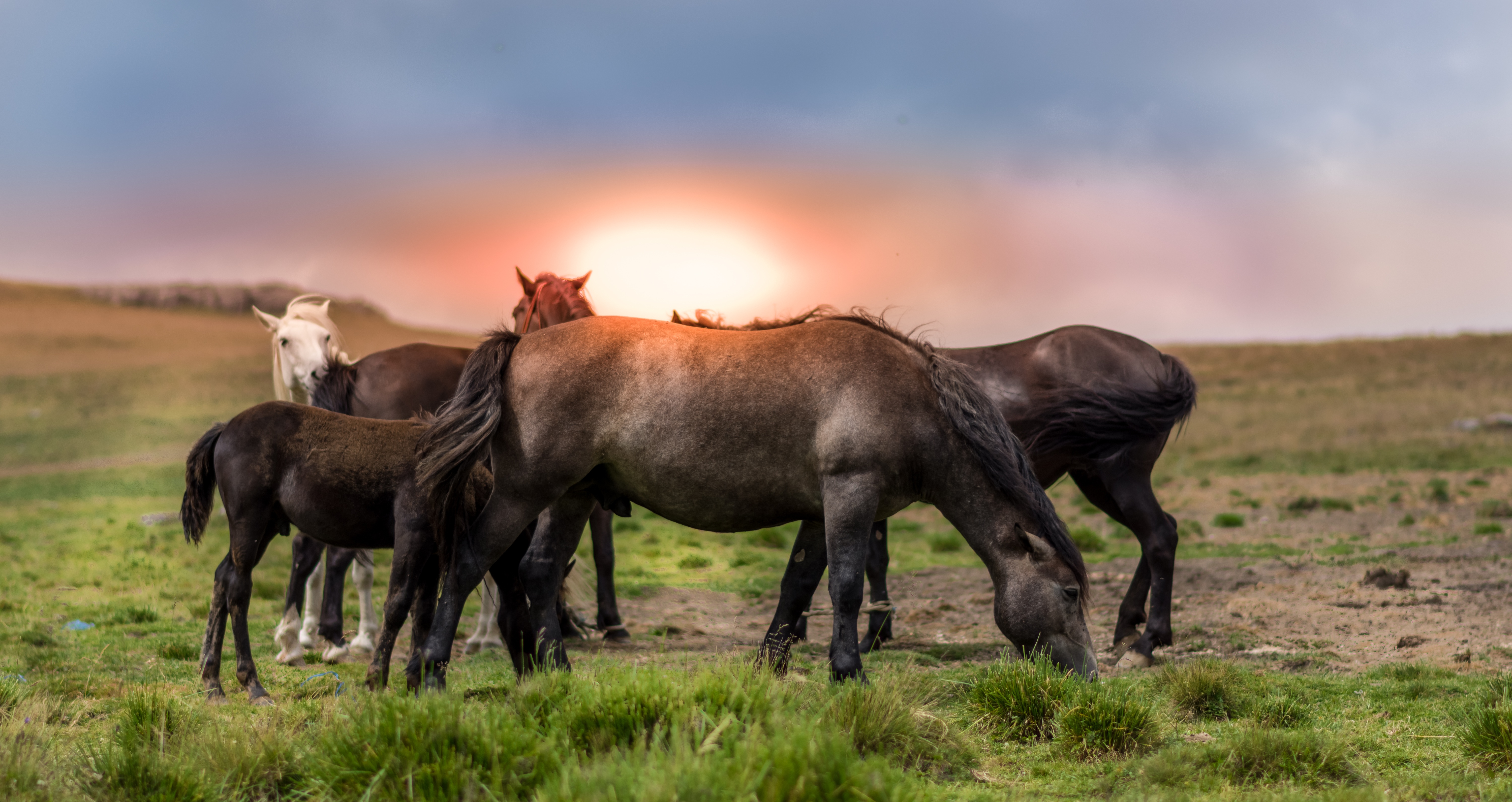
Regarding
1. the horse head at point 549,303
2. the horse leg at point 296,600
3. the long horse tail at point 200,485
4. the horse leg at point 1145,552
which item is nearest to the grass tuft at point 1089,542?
the horse leg at point 1145,552

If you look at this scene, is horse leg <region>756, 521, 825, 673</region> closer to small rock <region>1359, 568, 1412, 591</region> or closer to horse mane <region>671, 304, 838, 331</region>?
horse mane <region>671, 304, 838, 331</region>

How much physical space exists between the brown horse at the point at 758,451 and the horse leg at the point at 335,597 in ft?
9.72

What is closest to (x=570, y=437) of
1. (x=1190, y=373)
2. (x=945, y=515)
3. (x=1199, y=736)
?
(x=945, y=515)

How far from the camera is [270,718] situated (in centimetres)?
465

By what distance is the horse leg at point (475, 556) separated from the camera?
18.5ft

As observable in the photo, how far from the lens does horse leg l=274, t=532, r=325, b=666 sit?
7.81 metres

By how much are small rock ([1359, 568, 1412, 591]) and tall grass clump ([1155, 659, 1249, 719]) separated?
5.11 m

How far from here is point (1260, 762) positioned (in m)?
4.30

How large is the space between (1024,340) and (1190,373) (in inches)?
54.4

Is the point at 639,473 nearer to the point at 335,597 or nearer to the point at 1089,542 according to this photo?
the point at 335,597

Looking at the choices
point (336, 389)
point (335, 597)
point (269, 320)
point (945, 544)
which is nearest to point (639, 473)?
point (335, 597)

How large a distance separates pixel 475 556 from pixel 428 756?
6.75 feet

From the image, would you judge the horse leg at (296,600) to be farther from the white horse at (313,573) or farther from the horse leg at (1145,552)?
the horse leg at (1145,552)

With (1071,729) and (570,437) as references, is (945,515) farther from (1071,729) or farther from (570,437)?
(570,437)
